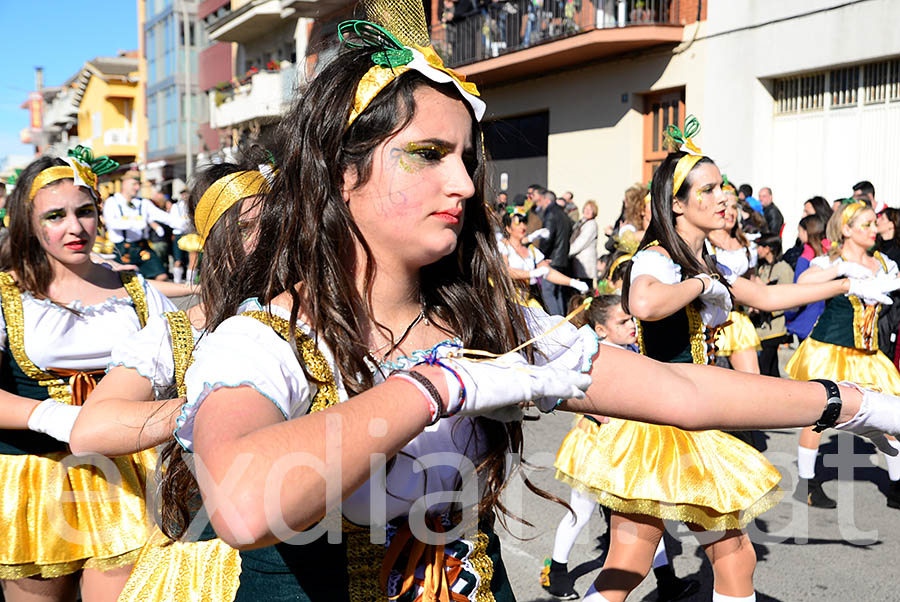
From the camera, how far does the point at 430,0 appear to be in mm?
19984

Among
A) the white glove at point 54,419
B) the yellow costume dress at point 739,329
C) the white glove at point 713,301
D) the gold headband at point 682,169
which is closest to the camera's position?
the white glove at point 54,419

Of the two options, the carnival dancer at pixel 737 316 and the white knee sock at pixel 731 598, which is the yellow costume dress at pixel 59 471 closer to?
the white knee sock at pixel 731 598

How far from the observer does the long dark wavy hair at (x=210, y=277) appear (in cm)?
197

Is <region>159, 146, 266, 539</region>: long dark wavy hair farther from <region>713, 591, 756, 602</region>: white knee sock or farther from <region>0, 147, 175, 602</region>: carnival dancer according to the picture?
<region>713, 591, 756, 602</region>: white knee sock

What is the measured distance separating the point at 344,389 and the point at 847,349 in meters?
5.30

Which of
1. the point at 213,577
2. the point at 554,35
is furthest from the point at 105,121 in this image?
the point at 213,577

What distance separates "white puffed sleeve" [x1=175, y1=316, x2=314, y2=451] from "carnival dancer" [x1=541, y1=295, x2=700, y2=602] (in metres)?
2.07

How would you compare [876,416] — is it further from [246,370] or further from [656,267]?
[656,267]

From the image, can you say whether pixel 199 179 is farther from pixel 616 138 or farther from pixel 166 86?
pixel 166 86

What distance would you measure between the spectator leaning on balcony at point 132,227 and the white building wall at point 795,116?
8.30m

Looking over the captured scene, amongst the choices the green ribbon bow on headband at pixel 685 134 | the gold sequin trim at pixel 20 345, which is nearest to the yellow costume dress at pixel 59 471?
the gold sequin trim at pixel 20 345

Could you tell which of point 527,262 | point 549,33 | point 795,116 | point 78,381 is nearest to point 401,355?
point 78,381

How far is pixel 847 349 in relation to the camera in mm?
6082

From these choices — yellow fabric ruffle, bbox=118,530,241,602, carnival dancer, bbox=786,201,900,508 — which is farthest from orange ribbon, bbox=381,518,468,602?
carnival dancer, bbox=786,201,900,508
